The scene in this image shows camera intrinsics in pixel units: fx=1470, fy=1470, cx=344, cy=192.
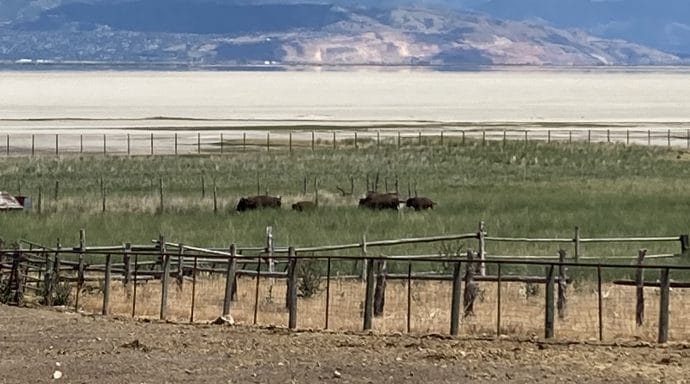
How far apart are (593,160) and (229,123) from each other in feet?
147

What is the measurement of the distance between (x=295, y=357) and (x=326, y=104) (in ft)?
417

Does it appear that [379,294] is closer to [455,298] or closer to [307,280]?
[307,280]

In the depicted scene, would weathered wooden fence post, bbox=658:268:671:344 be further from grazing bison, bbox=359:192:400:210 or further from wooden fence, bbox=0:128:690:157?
wooden fence, bbox=0:128:690:157

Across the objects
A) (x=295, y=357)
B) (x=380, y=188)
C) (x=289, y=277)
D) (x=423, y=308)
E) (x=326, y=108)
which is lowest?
(x=326, y=108)

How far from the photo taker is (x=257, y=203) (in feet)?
121

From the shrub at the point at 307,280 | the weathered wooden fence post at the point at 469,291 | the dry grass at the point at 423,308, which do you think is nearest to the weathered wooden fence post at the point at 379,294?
the dry grass at the point at 423,308

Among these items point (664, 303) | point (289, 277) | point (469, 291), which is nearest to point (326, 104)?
point (469, 291)

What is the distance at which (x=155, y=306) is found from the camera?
21641 millimetres

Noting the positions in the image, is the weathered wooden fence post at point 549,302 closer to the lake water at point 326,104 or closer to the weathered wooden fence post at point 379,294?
the weathered wooden fence post at point 379,294

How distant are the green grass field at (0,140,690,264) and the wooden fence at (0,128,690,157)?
5.17m

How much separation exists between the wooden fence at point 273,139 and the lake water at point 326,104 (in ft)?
38.1

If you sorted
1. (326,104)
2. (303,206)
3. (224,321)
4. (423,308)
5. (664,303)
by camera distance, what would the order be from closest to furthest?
(664,303) → (224,321) → (423,308) → (303,206) → (326,104)

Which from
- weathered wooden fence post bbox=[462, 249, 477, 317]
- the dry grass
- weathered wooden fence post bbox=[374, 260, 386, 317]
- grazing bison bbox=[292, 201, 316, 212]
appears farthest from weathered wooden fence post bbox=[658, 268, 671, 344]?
grazing bison bbox=[292, 201, 316, 212]

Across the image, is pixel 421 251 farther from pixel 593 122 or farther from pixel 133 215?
pixel 593 122
